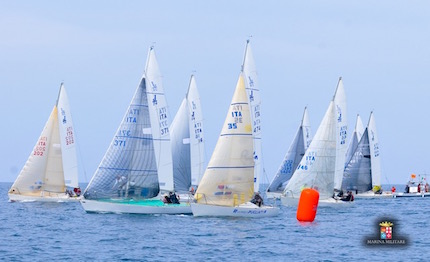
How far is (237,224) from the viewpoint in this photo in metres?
49.4

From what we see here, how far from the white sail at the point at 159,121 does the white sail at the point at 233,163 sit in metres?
6.86

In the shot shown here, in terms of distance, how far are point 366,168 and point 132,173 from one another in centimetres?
3823

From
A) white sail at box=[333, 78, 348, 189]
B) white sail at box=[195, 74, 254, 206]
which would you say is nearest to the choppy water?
white sail at box=[195, 74, 254, 206]

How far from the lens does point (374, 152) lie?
89188 mm

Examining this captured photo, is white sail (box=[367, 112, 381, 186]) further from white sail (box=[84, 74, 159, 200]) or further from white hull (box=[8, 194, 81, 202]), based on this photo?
white sail (box=[84, 74, 159, 200])

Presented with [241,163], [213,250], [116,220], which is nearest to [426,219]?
[241,163]

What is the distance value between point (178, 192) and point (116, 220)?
516 inches

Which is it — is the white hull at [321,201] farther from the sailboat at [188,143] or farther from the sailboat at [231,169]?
the sailboat at [231,169]

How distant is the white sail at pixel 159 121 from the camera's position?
193ft

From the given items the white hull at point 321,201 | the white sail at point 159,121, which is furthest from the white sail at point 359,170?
the white sail at point 159,121

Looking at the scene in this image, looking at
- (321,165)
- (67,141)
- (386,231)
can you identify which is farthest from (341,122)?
(386,231)

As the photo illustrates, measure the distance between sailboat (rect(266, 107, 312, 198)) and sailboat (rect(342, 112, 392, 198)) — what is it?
773 cm

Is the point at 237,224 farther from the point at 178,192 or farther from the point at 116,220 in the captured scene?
the point at 178,192

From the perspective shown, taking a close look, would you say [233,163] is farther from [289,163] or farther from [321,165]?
[289,163]
